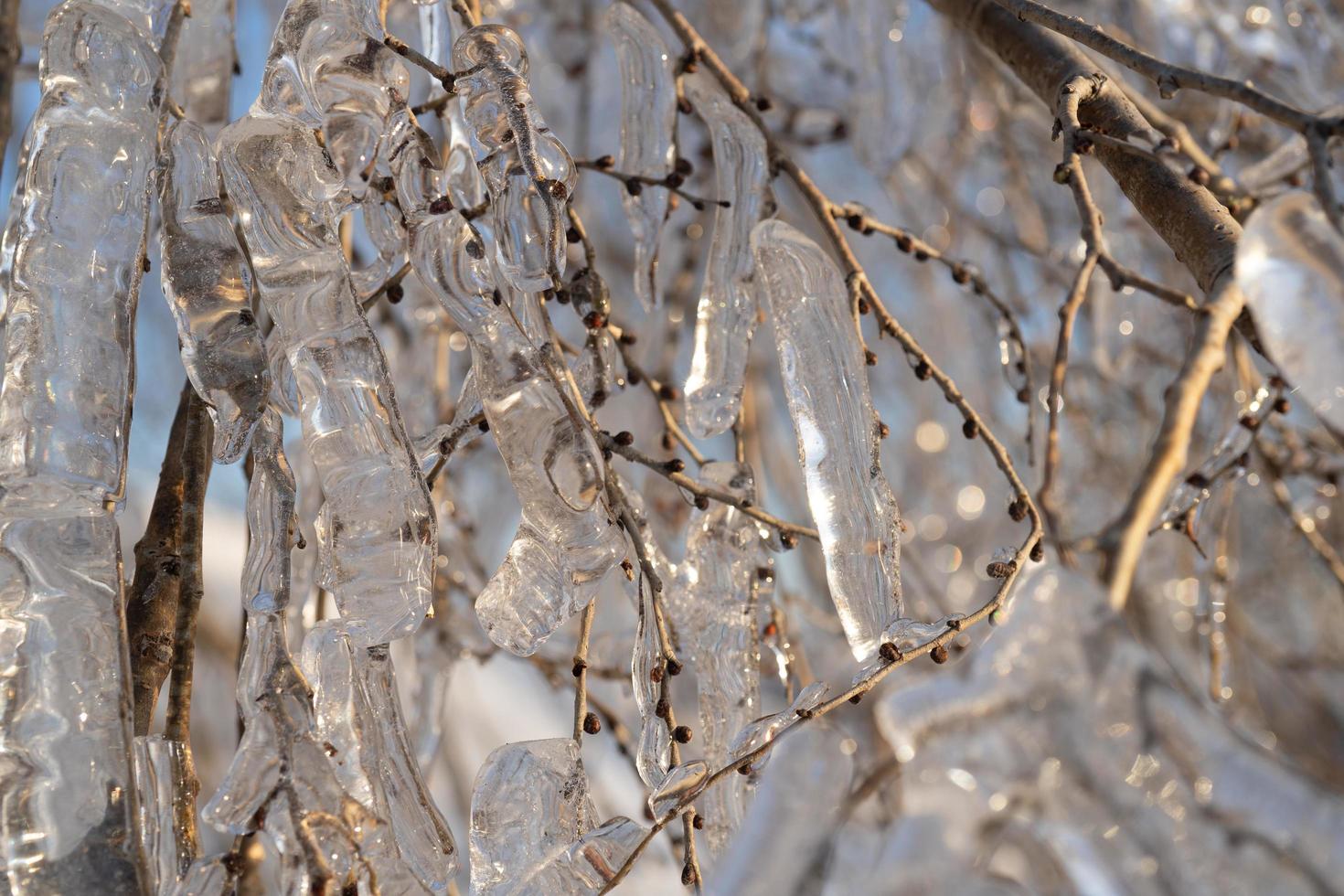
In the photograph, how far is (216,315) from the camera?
613mm

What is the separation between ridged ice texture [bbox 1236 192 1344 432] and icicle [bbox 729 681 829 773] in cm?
26

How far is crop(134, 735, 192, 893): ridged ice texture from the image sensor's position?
545 mm

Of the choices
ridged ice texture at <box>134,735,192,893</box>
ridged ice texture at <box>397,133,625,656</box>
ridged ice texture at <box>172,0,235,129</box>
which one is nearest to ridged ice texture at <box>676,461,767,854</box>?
ridged ice texture at <box>397,133,625,656</box>

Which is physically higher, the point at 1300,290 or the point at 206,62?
the point at 206,62

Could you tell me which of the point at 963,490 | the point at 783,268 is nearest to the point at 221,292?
the point at 783,268

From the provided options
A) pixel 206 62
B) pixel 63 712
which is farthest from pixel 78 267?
pixel 206 62

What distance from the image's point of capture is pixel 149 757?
0.57 m

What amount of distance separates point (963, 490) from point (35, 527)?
2.42m

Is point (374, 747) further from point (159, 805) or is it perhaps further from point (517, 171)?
point (517, 171)

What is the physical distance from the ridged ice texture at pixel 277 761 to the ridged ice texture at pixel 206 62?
0.39 metres

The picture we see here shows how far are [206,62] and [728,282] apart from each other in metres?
0.40

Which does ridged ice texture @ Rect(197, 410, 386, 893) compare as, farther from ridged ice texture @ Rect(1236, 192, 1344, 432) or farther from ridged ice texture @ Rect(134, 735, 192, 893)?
ridged ice texture @ Rect(1236, 192, 1344, 432)

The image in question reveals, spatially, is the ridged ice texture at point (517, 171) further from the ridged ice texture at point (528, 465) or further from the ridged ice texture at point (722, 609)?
the ridged ice texture at point (722, 609)

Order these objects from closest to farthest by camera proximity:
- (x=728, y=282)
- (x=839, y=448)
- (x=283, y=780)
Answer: (x=283, y=780), (x=839, y=448), (x=728, y=282)
